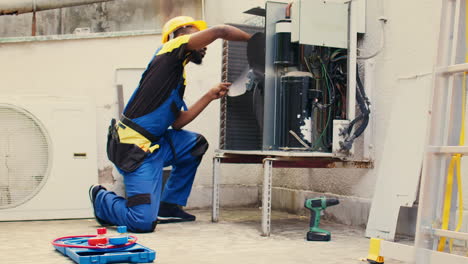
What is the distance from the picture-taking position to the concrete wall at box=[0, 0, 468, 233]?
11.4 ft

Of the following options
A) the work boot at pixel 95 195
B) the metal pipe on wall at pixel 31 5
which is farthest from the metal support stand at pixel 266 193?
the metal pipe on wall at pixel 31 5

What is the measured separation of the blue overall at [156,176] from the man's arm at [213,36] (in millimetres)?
344

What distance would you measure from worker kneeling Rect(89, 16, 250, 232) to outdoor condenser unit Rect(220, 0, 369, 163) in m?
0.24

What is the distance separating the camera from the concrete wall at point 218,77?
11.4 ft

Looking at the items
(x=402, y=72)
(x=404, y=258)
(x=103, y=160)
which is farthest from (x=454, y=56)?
(x=103, y=160)

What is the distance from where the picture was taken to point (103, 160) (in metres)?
4.55

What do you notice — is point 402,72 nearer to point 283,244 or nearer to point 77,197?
point 283,244

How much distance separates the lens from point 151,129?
375cm

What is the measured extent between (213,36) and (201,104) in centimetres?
62

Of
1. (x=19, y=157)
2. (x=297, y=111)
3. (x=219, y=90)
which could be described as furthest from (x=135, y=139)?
(x=297, y=111)

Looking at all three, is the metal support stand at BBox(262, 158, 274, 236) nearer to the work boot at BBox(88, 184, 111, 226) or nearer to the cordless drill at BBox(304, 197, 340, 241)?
the cordless drill at BBox(304, 197, 340, 241)

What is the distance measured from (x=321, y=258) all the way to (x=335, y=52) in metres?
1.39

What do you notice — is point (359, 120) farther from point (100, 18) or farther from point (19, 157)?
point (100, 18)

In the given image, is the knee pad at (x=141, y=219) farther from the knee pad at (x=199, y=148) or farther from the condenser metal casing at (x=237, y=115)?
the condenser metal casing at (x=237, y=115)
